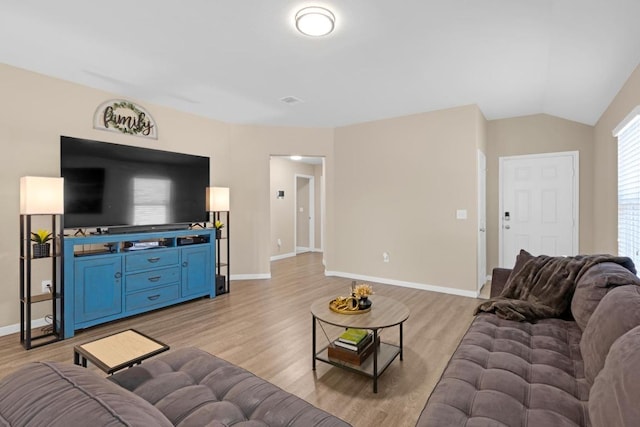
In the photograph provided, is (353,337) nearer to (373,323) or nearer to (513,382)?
(373,323)

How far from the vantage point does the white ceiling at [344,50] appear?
7.27 feet

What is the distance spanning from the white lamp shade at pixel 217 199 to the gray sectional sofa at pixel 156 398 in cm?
295

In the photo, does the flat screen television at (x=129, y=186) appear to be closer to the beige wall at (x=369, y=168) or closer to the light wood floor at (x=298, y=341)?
the beige wall at (x=369, y=168)

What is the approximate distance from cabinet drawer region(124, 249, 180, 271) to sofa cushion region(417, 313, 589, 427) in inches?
127

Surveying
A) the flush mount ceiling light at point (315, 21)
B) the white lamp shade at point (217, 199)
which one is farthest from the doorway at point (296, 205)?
the flush mount ceiling light at point (315, 21)

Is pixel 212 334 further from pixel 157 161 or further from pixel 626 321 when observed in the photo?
pixel 626 321

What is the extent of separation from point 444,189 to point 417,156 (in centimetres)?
63

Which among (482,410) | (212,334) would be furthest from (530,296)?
(212,334)

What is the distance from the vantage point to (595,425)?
1.01 metres

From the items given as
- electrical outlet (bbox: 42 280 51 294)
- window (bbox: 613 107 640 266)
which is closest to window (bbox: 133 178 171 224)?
electrical outlet (bbox: 42 280 51 294)

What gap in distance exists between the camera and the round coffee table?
2.09 meters

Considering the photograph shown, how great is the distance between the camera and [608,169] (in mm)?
3598

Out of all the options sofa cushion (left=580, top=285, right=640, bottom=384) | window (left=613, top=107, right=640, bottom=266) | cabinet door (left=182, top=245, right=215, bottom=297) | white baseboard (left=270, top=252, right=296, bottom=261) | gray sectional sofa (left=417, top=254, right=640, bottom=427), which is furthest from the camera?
white baseboard (left=270, top=252, right=296, bottom=261)

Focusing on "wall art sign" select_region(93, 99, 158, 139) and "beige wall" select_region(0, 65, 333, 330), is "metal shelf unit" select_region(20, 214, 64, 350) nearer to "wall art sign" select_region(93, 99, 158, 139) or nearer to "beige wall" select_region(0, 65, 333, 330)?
"beige wall" select_region(0, 65, 333, 330)
